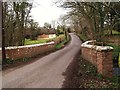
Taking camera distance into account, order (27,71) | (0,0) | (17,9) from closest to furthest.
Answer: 1. (27,71)
2. (0,0)
3. (17,9)

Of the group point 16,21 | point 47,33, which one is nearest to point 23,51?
point 16,21

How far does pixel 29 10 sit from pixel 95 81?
18139 millimetres

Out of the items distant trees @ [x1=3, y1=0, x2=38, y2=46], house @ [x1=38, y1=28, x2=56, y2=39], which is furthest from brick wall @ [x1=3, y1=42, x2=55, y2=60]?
house @ [x1=38, y1=28, x2=56, y2=39]

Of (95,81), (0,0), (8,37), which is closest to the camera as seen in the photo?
(95,81)

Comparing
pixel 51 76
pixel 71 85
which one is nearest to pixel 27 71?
pixel 51 76

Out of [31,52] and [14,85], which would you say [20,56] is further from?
[14,85]

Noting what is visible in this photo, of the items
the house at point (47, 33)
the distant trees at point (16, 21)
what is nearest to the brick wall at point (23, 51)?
the distant trees at point (16, 21)

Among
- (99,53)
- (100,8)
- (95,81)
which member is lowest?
(95,81)

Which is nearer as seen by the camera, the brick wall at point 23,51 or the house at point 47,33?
the brick wall at point 23,51

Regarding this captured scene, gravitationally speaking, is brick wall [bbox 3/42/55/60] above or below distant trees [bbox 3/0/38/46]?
below

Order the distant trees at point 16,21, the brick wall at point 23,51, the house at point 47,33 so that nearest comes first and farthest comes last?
the brick wall at point 23,51 < the distant trees at point 16,21 < the house at point 47,33

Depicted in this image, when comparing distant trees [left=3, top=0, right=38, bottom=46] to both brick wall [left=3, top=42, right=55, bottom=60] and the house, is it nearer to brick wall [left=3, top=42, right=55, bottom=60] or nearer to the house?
brick wall [left=3, top=42, right=55, bottom=60]

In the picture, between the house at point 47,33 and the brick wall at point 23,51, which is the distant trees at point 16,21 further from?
the house at point 47,33

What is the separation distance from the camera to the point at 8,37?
1955cm
